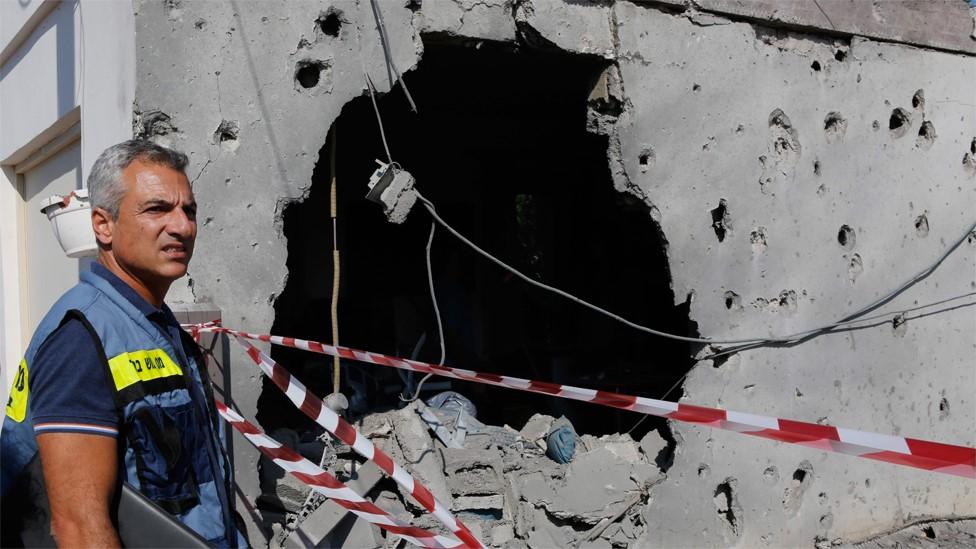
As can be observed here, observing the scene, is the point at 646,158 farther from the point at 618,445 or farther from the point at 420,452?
the point at 420,452

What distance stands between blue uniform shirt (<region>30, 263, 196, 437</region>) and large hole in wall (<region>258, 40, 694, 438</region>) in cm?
553

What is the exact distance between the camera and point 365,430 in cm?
506

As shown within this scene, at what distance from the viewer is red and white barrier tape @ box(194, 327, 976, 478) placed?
2.32m

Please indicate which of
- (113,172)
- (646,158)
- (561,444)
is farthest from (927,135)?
(113,172)

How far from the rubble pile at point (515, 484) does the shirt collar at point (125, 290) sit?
8.46 ft

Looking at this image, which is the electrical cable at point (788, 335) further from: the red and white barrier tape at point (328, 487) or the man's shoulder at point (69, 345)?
the man's shoulder at point (69, 345)

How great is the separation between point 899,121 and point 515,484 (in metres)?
3.37

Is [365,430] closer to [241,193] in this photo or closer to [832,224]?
[241,193]

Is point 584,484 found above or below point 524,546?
above

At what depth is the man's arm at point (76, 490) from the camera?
1723 millimetres

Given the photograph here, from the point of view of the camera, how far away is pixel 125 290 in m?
2.04

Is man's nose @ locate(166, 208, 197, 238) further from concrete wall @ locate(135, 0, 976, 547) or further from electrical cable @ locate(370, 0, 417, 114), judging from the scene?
electrical cable @ locate(370, 0, 417, 114)

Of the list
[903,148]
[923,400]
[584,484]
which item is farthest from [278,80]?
[923,400]

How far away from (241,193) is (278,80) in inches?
21.3
